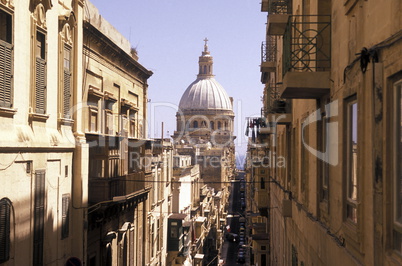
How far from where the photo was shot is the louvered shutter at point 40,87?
9422 millimetres

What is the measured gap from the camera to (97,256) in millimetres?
14172

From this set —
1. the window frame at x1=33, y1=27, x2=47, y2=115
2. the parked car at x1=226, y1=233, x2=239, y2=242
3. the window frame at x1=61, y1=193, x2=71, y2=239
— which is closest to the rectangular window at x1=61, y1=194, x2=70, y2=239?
the window frame at x1=61, y1=193, x2=71, y2=239

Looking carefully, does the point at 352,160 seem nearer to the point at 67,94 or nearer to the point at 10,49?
the point at 10,49

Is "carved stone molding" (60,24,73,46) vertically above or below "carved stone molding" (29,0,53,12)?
below

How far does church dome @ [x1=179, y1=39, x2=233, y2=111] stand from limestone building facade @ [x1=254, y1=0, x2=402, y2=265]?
82161 millimetres

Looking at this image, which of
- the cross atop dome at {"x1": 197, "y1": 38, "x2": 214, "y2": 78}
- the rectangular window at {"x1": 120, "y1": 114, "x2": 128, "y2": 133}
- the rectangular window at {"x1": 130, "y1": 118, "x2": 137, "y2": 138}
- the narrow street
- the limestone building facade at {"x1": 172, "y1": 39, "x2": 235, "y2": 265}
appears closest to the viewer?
the rectangular window at {"x1": 120, "y1": 114, "x2": 128, "y2": 133}

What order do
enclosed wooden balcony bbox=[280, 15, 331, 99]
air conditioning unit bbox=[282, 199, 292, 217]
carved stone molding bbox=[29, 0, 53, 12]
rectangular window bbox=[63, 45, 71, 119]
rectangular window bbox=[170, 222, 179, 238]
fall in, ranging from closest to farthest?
enclosed wooden balcony bbox=[280, 15, 331, 99] < carved stone molding bbox=[29, 0, 53, 12] < rectangular window bbox=[63, 45, 71, 119] < air conditioning unit bbox=[282, 199, 292, 217] < rectangular window bbox=[170, 222, 179, 238]

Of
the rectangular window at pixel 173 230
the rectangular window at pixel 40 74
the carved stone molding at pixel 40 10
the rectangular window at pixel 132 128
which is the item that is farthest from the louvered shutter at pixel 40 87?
the rectangular window at pixel 173 230

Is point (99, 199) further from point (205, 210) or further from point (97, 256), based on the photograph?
point (205, 210)

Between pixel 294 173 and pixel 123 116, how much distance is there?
7.81m

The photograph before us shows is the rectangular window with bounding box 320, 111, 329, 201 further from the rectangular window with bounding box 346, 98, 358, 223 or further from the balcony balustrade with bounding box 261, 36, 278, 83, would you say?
the balcony balustrade with bounding box 261, 36, 278, 83

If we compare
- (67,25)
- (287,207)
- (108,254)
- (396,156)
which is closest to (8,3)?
(67,25)

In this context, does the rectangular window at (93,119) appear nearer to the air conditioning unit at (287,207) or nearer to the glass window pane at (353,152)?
the air conditioning unit at (287,207)

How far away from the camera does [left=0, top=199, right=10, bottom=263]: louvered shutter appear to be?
26.2 ft
